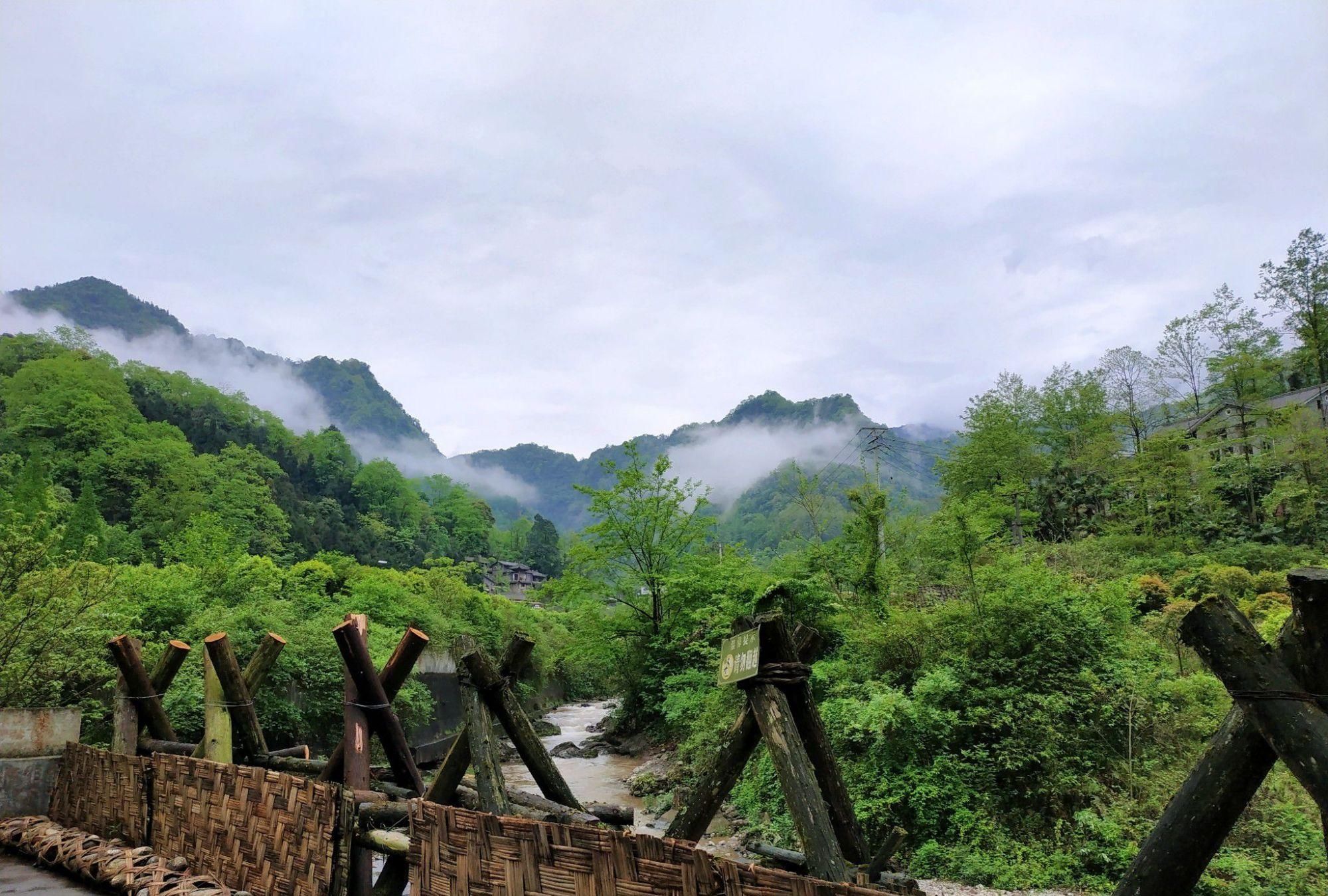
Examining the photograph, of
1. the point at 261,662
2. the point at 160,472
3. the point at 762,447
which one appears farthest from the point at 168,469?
the point at 762,447

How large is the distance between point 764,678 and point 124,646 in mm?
7007

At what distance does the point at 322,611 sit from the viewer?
18.5 metres

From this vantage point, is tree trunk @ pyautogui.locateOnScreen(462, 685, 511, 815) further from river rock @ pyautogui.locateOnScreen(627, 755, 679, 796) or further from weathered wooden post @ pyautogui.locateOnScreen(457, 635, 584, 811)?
river rock @ pyautogui.locateOnScreen(627, 755, 679, 796)

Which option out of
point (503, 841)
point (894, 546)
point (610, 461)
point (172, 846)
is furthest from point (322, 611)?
point (503, 841)

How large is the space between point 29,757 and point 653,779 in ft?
35.3

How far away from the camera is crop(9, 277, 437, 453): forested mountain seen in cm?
12700

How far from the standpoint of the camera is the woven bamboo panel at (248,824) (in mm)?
4816

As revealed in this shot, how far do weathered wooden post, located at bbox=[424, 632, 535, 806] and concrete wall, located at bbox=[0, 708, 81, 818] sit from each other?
5877mm

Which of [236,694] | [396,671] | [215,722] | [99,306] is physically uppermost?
[99,306]

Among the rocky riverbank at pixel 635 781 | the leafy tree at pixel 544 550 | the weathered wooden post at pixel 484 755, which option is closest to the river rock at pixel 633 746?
the rocky riverbank at pixel 635 781

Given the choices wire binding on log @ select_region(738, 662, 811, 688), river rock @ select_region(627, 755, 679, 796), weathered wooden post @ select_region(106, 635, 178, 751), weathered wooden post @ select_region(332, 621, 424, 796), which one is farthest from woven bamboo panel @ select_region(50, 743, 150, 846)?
river rock @ select_region(627, 755, 679, 796)

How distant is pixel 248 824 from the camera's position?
532 centimetres

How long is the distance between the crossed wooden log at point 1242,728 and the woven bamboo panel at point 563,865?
3.55 feet

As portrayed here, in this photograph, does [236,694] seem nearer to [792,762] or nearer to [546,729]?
[792,762]
